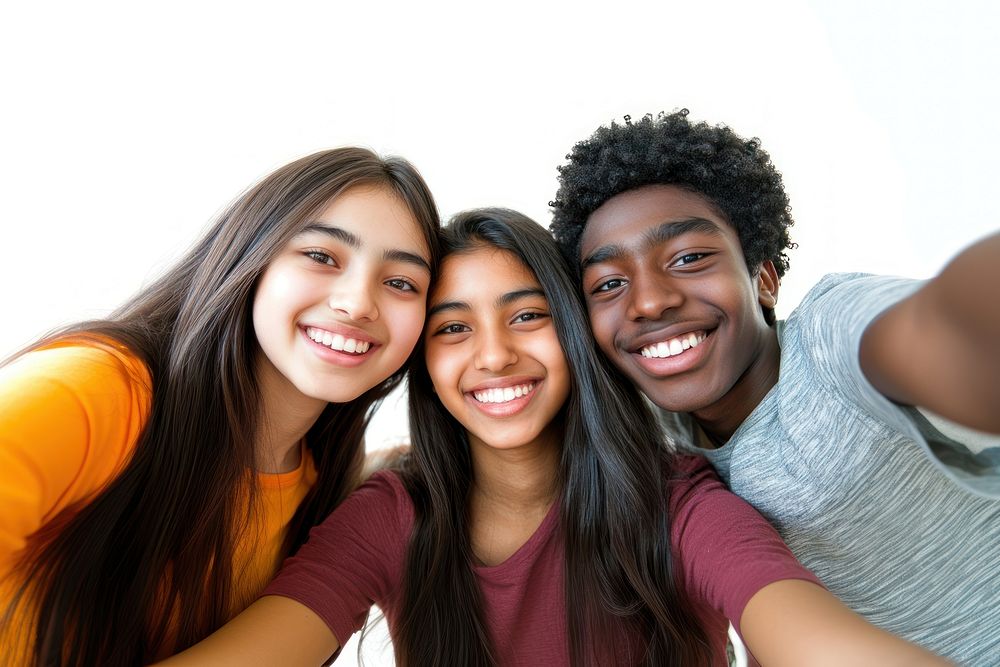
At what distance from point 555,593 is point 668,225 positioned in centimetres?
93

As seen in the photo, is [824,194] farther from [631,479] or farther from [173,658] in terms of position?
[173,658]

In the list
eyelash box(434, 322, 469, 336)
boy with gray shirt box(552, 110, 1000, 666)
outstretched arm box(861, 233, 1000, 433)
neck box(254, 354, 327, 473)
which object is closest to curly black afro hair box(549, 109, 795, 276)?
boy with gray shirt box(552, 110, 1000, 666)

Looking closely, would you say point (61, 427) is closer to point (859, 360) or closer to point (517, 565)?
point (517, 565)

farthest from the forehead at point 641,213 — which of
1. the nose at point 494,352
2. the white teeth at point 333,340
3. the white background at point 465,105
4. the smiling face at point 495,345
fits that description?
the white background at point 465,105

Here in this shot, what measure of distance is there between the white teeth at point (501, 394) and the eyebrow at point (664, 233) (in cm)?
37

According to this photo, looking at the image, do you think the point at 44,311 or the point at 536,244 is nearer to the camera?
the point at 536,244

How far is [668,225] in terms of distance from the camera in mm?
1814

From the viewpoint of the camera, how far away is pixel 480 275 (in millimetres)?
1893

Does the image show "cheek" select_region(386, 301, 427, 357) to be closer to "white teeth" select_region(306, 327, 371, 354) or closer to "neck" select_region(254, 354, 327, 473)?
"white teeth" select_region(306, 327, 371, 354)

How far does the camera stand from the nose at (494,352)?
180cm

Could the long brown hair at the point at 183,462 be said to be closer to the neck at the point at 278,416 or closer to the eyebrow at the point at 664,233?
the neck at the point at 278,416

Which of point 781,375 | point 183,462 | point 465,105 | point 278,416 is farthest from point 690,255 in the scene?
point 465,105

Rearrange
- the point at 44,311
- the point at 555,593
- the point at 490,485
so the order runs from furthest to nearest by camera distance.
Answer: the point at 44,311 < the point at 490,485 < the point at 555,593

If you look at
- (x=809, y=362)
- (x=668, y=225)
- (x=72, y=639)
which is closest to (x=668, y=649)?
(x=809, y=362)
